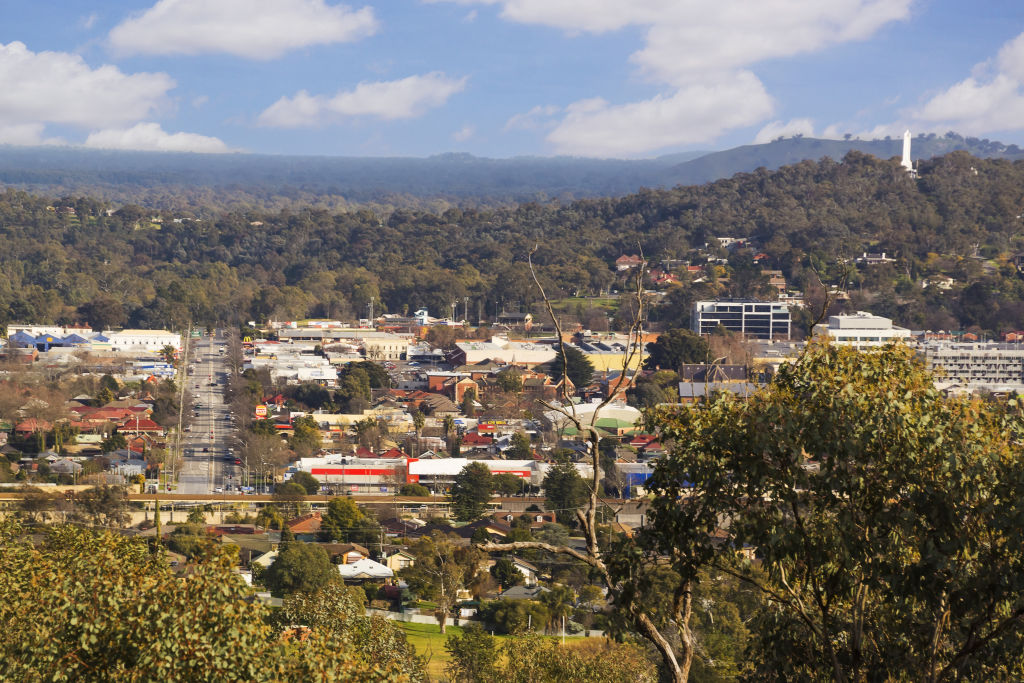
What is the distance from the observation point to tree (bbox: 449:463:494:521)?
16.1 meters

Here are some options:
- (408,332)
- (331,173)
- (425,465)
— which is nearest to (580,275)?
(408,332)

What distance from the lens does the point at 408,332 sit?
3766 centimetres

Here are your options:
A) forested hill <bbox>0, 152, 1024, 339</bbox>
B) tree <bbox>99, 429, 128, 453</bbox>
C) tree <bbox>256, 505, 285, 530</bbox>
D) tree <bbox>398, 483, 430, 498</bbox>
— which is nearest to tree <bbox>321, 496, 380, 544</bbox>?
tree <bbox>256, 505, 285, 530</bbox>

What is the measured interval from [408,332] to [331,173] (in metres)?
122

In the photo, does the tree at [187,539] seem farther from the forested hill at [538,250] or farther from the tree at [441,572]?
the forested hill at [538,250]

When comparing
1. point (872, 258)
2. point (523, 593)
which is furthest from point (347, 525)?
point (872, 258)

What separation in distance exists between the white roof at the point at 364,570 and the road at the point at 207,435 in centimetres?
480

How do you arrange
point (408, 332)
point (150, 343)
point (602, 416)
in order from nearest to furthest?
point (602, 416) < point (150, 343) < point (408, 332)

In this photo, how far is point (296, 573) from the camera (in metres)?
12.1

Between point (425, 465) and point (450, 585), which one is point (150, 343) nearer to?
point (425, 465)

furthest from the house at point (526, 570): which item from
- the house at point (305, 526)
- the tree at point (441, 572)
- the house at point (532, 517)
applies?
the house at point (305, 526)

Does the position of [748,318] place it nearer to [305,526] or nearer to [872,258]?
[872,258]

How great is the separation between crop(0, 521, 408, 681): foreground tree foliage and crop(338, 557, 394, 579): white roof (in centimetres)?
861

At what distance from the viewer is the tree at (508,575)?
43.3 feet
